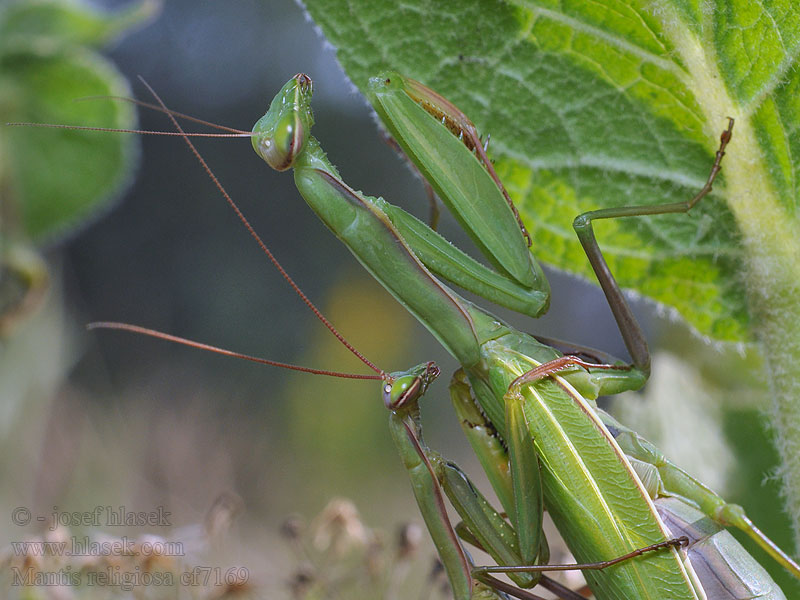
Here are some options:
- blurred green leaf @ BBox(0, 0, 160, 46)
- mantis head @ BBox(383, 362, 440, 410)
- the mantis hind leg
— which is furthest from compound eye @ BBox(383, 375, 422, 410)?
blurred green leaf @ BBox(0, 0, 160, 46)

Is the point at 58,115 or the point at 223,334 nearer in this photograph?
the point at 58,115

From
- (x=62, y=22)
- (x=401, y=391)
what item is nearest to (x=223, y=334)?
(x=62, y=22)

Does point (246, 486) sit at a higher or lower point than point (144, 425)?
lower

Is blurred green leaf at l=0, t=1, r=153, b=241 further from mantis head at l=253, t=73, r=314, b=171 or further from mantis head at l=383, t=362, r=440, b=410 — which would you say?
mantis head at l=383, t=362, r=440, b=410

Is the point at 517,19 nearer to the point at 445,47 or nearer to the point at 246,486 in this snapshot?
the point at 445,47

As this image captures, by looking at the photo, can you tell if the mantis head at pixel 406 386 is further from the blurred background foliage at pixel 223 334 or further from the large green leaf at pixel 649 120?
the blurred background foliage at pixel 223 334

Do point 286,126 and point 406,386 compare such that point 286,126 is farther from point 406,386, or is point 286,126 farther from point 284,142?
point 406,386

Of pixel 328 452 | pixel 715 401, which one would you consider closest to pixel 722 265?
pixel 715 401

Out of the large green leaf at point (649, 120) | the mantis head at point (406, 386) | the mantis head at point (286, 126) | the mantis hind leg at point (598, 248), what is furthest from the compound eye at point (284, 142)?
the mantis hind leg at point (598, 248)
